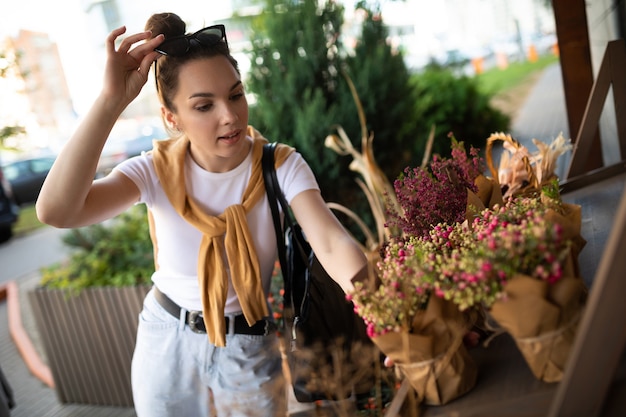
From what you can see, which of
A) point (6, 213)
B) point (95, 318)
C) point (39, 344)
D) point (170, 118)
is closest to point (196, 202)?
point (170, 118)

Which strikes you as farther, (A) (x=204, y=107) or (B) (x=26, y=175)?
(B) (x=26, y=175)

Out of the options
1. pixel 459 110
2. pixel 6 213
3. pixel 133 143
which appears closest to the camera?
pixel 459 110

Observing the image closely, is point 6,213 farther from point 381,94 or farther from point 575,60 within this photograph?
point 575,60

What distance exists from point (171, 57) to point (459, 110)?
18.6 feet

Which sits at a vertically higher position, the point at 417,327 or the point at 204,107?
the point at 204,107

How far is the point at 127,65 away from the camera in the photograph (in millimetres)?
1675

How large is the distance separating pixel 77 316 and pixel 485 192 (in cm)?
345

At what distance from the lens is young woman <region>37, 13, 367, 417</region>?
169 centimetres

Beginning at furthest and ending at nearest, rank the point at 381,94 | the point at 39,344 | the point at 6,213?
the point at 6,213 → the point at 39,344 → the point at 381,94

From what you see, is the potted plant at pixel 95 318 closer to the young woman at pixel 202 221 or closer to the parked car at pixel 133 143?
the young woman at pixel 202 221

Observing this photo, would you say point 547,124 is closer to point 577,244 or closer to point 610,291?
point 577,244

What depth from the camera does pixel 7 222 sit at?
10172mm

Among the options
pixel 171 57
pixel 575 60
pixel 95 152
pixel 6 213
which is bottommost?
pixel 6 213

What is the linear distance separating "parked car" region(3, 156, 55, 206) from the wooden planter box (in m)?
8.42
